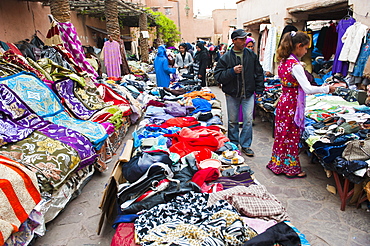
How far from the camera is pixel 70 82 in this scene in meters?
5.33

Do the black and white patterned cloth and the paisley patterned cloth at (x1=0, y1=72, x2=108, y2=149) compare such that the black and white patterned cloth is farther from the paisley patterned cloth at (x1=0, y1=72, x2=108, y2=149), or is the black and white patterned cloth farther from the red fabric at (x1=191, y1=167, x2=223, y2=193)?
the paisley patterned cloth at (x1=0, y1=72, x2=108, y2=149)

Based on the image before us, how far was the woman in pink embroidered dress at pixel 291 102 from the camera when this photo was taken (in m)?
3.30

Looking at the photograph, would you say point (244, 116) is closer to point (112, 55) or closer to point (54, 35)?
point (54, 35)

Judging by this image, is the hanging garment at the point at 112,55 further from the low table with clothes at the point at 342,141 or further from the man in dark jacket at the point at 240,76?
the low table with clothes at the point at 342,141

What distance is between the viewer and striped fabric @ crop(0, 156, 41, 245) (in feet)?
7.34

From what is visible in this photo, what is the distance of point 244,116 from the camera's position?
14.6 ft

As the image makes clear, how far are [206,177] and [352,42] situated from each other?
18.1 ft

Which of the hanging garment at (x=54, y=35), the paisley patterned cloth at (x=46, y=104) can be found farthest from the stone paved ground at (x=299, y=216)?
the hanging garment at (x=54, y=35)

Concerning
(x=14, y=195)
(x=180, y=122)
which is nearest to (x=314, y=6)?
(x=180, y=122)

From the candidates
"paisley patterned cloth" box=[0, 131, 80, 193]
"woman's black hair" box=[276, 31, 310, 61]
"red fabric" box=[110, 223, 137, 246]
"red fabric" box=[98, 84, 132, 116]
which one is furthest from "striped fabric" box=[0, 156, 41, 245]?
"red fabric" box=[98, 84, 132, 116]

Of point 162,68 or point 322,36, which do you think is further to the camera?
point 322,36

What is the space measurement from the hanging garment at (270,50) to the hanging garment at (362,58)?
134 inches

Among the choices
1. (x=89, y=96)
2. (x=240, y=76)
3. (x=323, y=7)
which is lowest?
(x=89, y=96)

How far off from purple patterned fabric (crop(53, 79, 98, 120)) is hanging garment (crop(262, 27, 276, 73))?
264 inches
